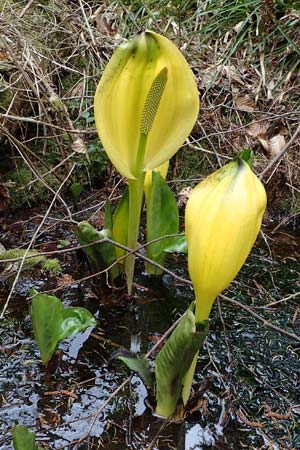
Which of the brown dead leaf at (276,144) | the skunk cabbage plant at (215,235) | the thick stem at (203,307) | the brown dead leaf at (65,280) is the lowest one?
the brown dead leaf at (276,144)

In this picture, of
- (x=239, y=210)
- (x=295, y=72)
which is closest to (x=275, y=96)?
(x=295, y=72)

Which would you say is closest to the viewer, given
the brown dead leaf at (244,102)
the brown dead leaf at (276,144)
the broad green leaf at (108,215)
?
the broad green leaf at (108,215)

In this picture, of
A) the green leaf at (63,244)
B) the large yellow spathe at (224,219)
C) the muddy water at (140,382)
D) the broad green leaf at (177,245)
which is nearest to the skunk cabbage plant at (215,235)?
the large yellow spathe at (224,219)

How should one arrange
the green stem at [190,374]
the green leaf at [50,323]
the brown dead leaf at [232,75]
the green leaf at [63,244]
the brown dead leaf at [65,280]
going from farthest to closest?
the brown dead leaf at [232,75], the green leaf at [63,244], the brown dead leaf at [65,280], the green leaf at [50,323], the green stem at [190,374]

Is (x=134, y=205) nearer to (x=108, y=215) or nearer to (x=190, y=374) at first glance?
(x=108, y=215)

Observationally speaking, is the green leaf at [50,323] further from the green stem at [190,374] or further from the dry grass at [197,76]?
the dry grass at [197,76]

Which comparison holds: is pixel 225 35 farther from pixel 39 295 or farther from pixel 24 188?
pixel 39 295
